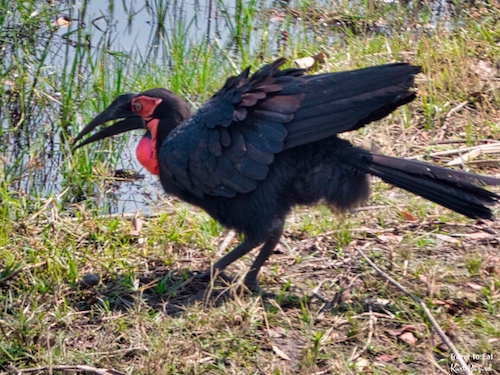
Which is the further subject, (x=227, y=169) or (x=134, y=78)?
(x=134, y=78)

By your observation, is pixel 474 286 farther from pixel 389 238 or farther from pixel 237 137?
pixel 237 137

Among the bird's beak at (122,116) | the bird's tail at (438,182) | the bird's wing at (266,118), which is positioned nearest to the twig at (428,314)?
the bird's tail at (438,182)

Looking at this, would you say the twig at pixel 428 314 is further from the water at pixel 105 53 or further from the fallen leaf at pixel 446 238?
the water at pixel 105 53

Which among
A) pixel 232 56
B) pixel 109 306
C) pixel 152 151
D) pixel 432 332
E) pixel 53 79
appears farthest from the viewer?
pixel 232 56

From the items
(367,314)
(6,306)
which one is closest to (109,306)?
(6,306)

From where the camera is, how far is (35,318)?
11.6ft

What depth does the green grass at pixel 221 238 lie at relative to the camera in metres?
3.44

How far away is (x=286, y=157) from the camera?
384 centimetres

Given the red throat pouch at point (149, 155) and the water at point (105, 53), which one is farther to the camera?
the water at point (105, 53)

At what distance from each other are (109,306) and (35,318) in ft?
1.15

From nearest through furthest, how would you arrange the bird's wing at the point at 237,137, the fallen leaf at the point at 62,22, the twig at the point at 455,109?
1. the bird's wing at the point at 237,137
2. the twig at the point at 455,109
3. the fallen leaf at the point at 62,22

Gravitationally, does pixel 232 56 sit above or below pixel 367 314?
above

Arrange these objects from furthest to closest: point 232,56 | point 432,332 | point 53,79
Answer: point 232,56
point 53,79
point 432,332

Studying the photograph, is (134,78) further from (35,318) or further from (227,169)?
(35,318)
